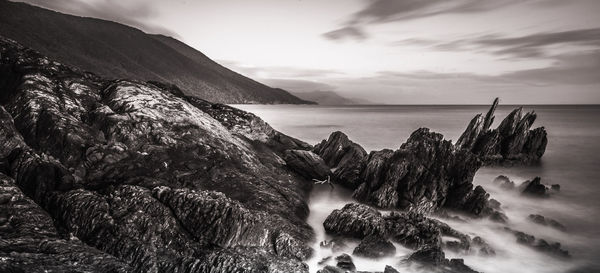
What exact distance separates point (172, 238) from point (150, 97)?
10.4 meters

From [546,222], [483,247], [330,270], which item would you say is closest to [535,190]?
[546,222]

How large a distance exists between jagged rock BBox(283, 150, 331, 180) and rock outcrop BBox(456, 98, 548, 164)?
18289 millimetres

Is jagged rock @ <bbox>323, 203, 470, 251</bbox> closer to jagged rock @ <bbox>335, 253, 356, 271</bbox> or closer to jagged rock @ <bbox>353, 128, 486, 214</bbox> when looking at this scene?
jagged rock @ <bbox>335, 253, 356, 271</bbox>

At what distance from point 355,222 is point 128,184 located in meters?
8.83

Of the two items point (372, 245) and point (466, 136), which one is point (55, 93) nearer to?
point (372, 245)

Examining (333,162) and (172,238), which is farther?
(333,162)

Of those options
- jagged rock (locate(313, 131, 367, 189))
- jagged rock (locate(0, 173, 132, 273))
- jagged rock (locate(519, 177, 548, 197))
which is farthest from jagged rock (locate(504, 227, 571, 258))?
jagged rock (locate(0, 173, 132, 273))

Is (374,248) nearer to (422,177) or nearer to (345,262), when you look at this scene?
(345,262)

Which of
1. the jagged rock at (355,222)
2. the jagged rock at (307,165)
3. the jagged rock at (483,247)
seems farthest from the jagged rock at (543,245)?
the jagged rock at (307,165)

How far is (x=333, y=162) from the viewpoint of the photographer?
23359 mm

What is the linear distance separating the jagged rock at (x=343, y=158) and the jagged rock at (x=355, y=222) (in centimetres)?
516

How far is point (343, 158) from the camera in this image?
912 inches

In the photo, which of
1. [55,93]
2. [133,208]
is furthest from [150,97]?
[133,208]

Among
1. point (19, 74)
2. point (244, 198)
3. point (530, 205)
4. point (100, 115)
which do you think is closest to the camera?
point (244, 198)
